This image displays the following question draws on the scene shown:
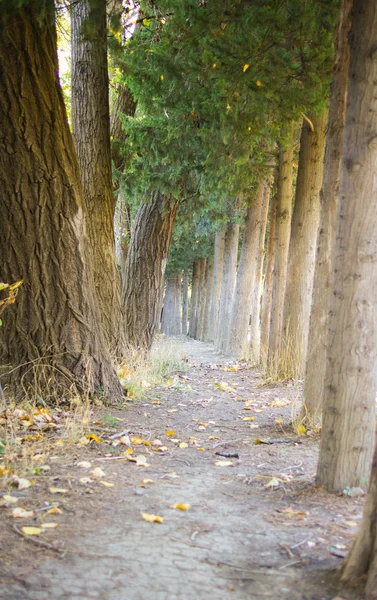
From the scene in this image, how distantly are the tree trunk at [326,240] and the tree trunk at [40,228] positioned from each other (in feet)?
8.16

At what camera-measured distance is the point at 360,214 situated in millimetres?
3869

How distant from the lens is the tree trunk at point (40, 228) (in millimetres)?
5906

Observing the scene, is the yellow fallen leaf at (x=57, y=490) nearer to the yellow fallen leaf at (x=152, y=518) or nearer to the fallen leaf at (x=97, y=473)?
the fallen leaf at (x=97, y=473)

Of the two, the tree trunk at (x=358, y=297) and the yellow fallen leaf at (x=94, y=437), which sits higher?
the tree trunk at (x=358, y=297)

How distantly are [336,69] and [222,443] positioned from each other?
3734 mm

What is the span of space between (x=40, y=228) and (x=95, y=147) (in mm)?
2804

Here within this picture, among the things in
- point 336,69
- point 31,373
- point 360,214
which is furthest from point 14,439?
point 336,69

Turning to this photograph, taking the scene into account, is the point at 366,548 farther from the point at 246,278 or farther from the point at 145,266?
the point at 246,278

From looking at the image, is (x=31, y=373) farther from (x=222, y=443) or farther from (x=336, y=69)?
(x=336, y=69)

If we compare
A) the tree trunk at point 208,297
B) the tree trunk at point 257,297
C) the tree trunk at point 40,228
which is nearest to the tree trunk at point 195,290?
the tree trunk at point 208,297

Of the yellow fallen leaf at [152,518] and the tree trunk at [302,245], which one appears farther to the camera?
the tree trunk at [302,245]

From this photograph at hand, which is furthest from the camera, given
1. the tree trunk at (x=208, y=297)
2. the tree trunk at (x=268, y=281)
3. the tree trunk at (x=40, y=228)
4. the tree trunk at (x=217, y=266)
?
the tree trunk at (x=208, y=297)

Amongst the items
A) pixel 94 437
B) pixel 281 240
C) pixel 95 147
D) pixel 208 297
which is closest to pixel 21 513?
pixel 94 437

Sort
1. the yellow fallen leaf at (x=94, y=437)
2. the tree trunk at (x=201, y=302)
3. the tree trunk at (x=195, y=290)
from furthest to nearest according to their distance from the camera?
the tree trunk at (x=195, y=290)
the tree trunk at (x=201, y=302)
the yellow fallen leaf at (x=94, y=437)
